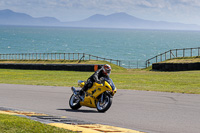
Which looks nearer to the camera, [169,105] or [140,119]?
[140,119]

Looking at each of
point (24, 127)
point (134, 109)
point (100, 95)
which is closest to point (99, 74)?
point (100, 95)

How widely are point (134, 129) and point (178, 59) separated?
3227cm

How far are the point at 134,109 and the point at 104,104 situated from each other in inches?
47.3

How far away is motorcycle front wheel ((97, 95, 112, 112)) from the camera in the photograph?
35.9ft

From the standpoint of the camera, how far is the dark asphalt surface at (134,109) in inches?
367

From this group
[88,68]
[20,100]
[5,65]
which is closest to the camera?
[20,100]

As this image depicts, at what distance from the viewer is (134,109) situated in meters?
11.8

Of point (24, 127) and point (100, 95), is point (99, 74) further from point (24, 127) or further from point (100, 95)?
point (24, 127)

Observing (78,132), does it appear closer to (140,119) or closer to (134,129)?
(134,129)

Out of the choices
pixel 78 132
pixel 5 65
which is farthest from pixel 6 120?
pixel 5 65

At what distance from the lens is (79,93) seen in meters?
11.9

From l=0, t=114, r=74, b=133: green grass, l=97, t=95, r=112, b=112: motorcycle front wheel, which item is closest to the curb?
l=0, t=114, r=74, b=133: green grass

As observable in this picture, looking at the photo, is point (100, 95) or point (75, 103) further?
point (75, 103)

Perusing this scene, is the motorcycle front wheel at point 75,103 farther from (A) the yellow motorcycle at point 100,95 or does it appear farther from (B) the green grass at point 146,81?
(B) the green grass at point 146,81
